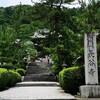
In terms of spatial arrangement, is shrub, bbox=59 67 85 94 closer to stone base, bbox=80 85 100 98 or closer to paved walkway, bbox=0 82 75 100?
paved walkway, bbox=0 82 75 100

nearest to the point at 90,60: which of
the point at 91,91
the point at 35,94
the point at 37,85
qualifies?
the point at 91,91

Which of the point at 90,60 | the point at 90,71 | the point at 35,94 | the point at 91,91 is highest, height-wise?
the point at 90,60

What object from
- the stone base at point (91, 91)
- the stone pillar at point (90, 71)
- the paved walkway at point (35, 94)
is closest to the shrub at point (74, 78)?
the paved walkway at point (35, 94)

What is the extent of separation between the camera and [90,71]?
14.0 m

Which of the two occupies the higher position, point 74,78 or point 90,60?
point 90,60

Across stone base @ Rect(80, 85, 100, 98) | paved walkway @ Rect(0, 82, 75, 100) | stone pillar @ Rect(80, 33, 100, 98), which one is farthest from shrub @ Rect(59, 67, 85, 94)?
stone base @ Rect(80, 85, 100, 98)

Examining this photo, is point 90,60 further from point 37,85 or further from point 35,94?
point 37,85

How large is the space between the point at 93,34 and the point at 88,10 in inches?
144

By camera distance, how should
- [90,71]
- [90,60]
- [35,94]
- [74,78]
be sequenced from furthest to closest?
[74,78] < [35,94] < [90,60] < [90,71]

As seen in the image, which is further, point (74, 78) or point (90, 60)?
point (74, 78)

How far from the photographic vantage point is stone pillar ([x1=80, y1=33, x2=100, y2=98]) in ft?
44.7

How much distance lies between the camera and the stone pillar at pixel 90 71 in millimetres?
13609

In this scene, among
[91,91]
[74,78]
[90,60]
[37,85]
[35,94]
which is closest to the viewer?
[91,91]

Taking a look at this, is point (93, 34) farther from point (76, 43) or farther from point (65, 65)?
point (65, 65)
